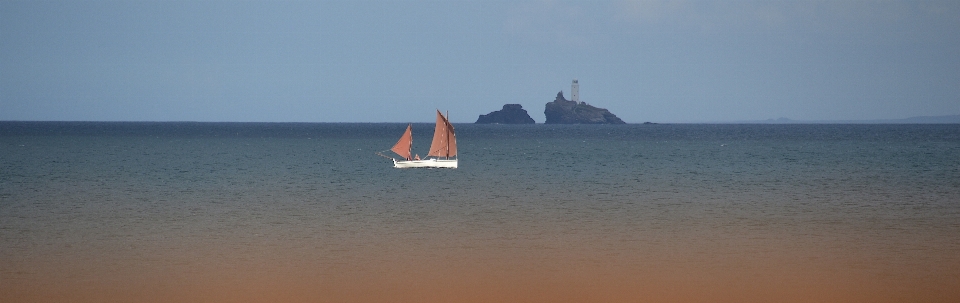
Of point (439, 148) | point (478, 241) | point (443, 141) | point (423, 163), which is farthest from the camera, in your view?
point (439, 148)

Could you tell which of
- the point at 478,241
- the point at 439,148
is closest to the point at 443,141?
the point at 439,148

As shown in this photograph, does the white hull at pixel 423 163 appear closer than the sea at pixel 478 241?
No

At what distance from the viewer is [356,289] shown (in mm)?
13352

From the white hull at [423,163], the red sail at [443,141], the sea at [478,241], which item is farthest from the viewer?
the red sail at [443,141]

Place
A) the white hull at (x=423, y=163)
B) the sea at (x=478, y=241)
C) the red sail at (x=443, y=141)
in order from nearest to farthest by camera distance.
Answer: the sea at (x=478, y=241) < the white hull at (x=423, y=163) < the red sail at (x=443, y=141)

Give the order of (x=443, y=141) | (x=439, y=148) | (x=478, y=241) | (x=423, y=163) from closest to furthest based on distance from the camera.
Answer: (x=478, y=241) < (x=423, y=163) < (x=443, y=141) < (x=439, y=148)

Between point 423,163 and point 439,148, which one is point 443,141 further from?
point 423,163

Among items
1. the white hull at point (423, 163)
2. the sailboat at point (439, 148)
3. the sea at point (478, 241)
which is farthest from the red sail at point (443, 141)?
the sea at point (478, 241)

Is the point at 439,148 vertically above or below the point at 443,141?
below

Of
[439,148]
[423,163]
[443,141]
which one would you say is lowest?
[423,163]

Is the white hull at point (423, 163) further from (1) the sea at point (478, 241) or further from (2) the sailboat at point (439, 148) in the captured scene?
(1) the sea at point (478, 241)

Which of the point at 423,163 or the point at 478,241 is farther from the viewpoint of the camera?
the point at 423,163

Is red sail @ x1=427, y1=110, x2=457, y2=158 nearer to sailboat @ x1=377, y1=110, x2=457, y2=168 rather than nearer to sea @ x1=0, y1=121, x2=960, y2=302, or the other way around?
sailboat @ x1=377, y1=110, x2=457, y2=168

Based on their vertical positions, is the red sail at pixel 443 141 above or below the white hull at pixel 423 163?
above
